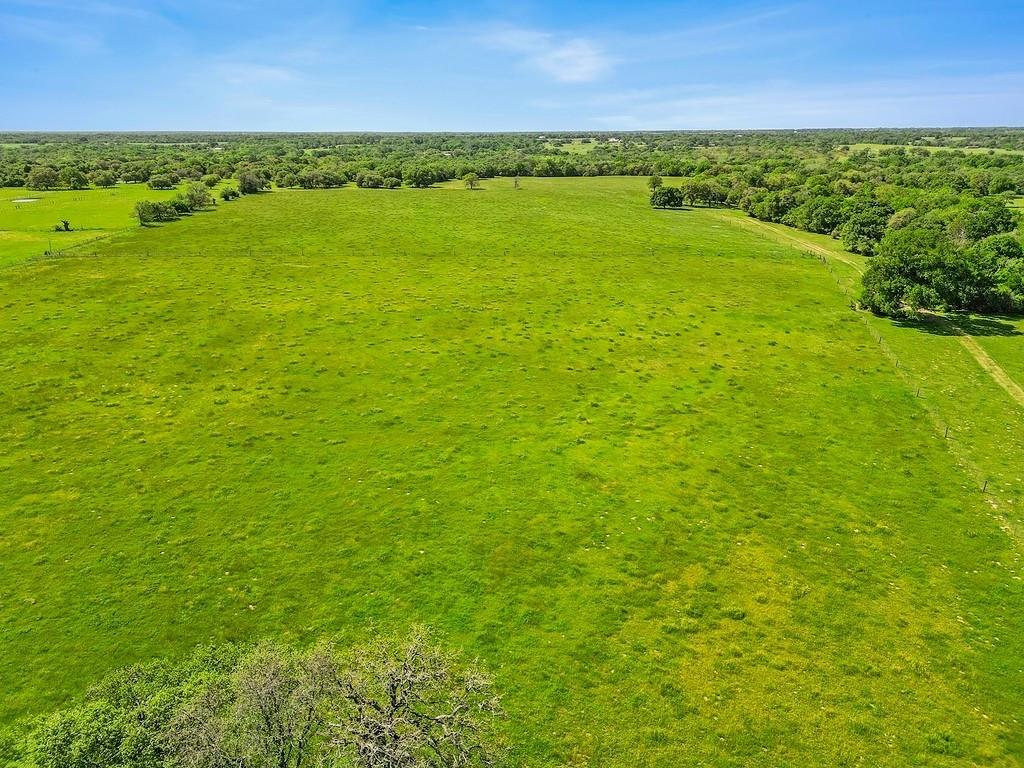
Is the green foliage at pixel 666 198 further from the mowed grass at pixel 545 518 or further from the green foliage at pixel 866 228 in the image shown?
the mowed grass at pixel 545 518

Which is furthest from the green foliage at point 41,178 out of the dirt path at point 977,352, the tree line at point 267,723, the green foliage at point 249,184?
the dirt path at point 977,352

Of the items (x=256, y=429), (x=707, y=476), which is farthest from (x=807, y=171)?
(x=256, y=429)

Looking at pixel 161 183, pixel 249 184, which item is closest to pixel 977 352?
pixel 249 184

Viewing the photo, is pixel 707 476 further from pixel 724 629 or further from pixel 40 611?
pixel 40 611

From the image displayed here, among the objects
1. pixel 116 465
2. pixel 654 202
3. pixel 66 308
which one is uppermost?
pixel 654 202

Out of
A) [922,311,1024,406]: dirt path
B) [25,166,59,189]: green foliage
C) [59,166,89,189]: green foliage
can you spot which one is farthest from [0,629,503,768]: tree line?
[59,166,89,189]: green foliage

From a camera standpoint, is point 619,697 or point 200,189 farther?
point 200,189

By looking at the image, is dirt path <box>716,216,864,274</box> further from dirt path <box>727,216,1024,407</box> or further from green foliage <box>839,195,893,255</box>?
green foliage <box>839,195,893,255</box>
